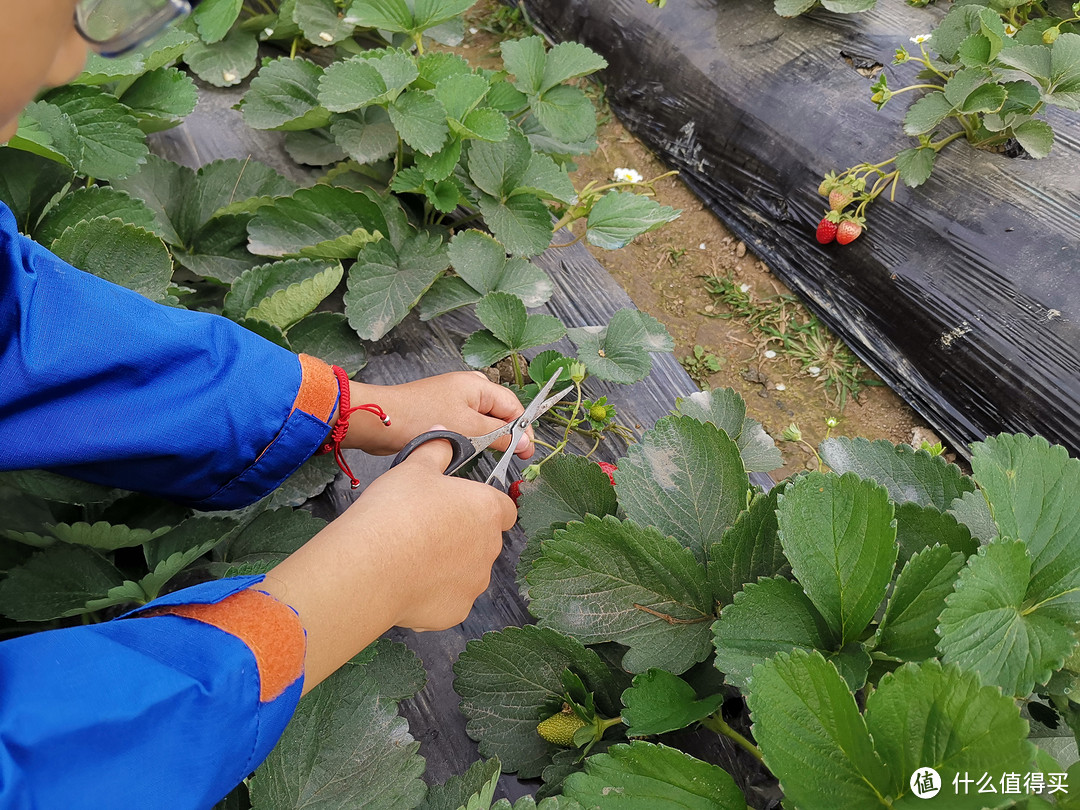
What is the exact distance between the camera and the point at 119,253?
103 centimetres

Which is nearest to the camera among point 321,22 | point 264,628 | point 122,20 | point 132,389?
point 122,20

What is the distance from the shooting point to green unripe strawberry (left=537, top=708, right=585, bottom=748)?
2.62ft

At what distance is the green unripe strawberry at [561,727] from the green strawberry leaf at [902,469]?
1.22 ft

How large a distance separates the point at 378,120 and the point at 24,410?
0.88 meters

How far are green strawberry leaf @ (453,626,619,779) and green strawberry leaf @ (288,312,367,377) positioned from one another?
537 millimetres

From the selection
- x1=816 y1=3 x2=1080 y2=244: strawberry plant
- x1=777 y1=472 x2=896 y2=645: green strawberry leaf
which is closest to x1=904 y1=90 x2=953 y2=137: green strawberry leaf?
x1=816 y1=3 x2=1080 y2=244: strawberry plant

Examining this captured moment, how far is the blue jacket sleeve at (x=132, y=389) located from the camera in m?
0.79

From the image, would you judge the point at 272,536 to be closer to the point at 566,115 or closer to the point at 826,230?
the point at 566,115

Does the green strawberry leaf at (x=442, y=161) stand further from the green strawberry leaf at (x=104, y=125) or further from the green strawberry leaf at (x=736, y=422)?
the green strawberry leaf at (x=736, y=422)

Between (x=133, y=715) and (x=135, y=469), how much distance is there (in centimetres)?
41

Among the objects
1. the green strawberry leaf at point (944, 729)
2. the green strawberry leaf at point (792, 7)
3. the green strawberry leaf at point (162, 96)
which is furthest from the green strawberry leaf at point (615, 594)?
the green strawberry leaf at point (792, 7)

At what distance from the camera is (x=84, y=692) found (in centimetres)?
54

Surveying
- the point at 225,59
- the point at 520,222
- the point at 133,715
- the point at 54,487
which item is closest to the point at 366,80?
the point at 520,222

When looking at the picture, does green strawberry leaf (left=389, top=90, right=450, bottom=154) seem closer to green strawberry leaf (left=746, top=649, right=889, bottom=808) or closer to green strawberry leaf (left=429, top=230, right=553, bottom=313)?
green strawberry leaf (left=429, top=230, right=553, bottom=313)
